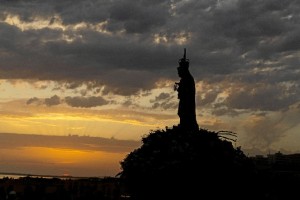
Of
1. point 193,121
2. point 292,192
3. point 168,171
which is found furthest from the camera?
point 292,192

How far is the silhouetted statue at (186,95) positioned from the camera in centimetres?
1948

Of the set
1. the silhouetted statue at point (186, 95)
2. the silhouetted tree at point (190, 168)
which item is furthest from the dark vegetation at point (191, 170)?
the silhouetted statue at point (186, 95)

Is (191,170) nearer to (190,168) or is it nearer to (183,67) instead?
(190,168)

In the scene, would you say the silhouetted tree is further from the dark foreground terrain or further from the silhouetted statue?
the silhouetted statue

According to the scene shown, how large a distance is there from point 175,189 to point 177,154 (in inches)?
41.2

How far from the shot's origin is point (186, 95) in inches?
783

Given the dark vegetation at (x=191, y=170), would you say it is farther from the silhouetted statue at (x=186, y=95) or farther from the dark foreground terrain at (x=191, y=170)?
the silhouetted statue at (x=186, y=95)

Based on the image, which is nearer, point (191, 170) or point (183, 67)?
point (191, 170)

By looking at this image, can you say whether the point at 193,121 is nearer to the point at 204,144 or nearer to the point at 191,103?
the point at 191,103

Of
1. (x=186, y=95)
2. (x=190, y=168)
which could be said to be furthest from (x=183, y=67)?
(x=190, y=168)

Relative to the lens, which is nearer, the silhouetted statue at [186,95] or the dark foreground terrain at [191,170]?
the dark foreground terrain at [191,170]

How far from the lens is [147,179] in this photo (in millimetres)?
16328

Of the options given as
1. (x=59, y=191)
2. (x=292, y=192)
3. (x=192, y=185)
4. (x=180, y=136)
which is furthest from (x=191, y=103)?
(x=292, y=192)

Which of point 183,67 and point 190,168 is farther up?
point 183,67
